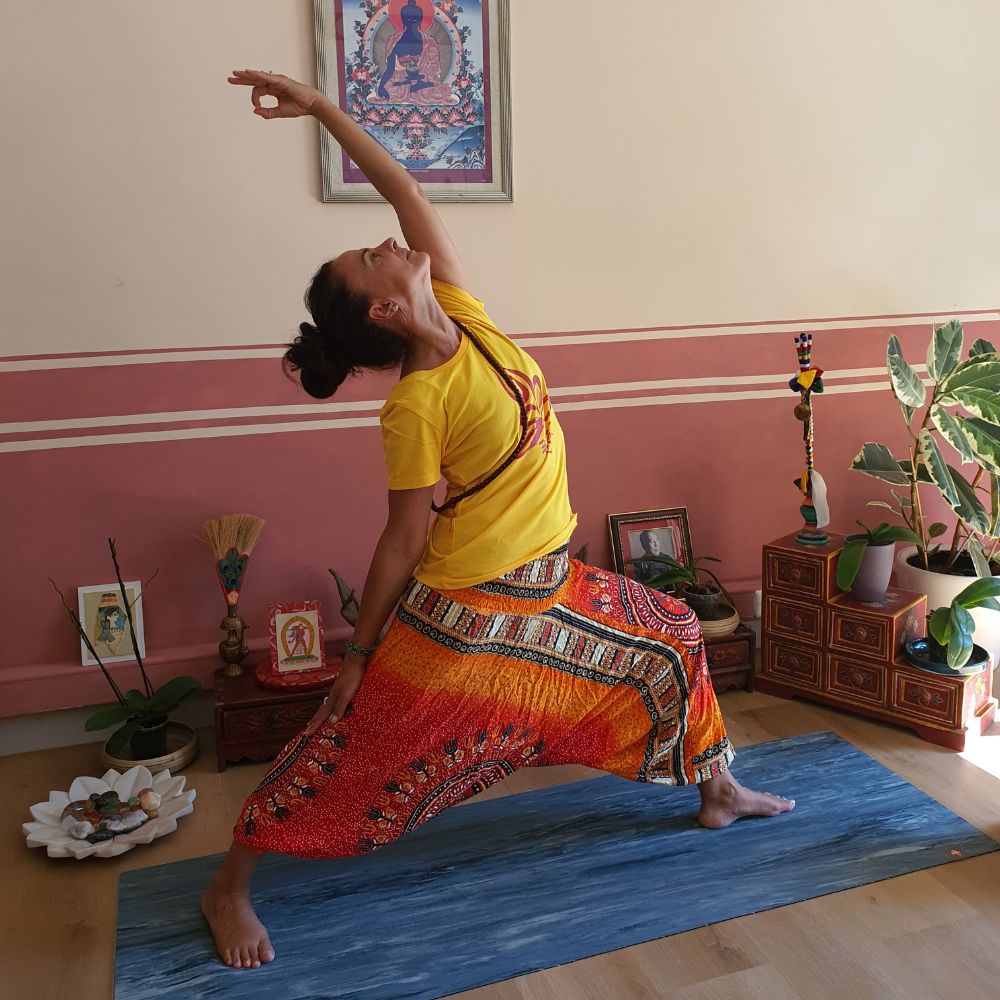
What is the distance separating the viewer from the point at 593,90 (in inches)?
119

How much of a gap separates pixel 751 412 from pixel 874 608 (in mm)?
791

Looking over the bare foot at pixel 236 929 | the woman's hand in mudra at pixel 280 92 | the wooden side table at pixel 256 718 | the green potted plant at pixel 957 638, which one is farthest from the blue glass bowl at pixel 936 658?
the woman's hand in mudra at pixel 280 92

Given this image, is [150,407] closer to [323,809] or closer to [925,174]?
[323,809]

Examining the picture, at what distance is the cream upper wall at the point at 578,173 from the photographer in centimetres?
266

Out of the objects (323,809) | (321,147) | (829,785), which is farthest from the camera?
(321,147)

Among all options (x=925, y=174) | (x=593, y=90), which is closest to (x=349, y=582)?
(x=593, y=90)

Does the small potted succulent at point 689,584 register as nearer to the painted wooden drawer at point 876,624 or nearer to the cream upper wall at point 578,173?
the painted wooden drawer at point 876,624

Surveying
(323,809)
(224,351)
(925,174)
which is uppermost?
(925,174)

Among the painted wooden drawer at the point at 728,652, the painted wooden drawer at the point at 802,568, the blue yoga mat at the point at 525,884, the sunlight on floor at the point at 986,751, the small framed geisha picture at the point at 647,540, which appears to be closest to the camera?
the blue yoga mat at the point at 525,884

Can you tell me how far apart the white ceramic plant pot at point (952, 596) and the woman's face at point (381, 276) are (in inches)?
80.0

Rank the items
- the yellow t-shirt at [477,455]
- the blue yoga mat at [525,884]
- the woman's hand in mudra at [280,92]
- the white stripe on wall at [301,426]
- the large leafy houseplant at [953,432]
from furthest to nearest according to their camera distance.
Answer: the large leafy houseplant at [953,432], the white stripe on wall at [301,426], the woman's hand in mudra at [280,92], the blue yoga mat at [525,884], the yellow t-shirt at [477,455]

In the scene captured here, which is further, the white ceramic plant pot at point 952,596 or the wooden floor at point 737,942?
the white ceramic plant pot at point 952,596

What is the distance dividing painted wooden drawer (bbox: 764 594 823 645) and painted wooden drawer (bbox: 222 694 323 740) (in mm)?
1404

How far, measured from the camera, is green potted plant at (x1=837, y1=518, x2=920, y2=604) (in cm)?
294
